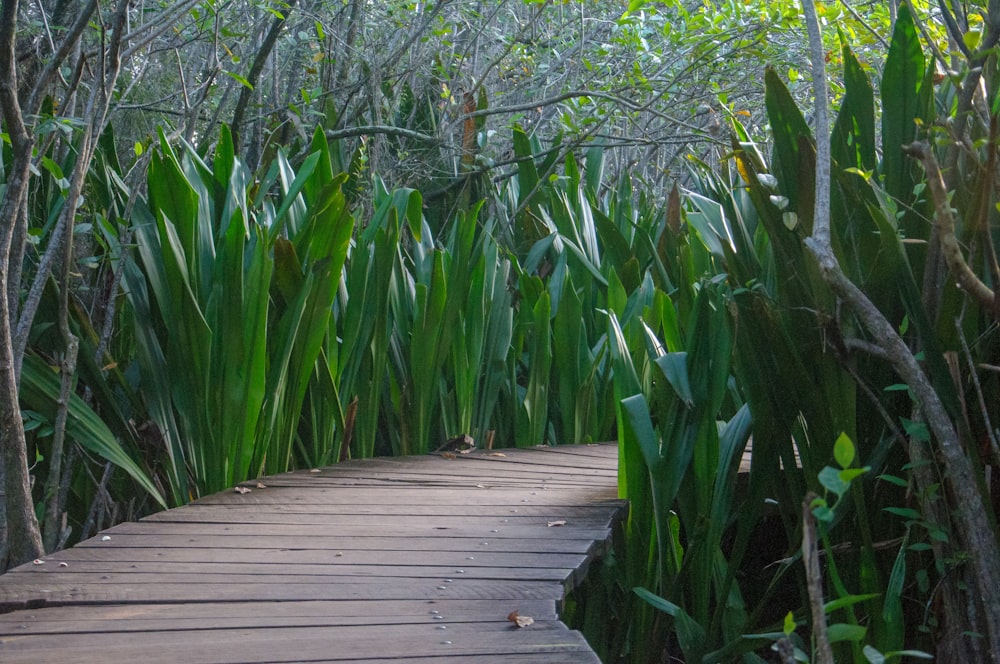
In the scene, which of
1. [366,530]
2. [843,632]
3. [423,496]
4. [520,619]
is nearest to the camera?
[843,632]

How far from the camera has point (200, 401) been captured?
212 centimetres

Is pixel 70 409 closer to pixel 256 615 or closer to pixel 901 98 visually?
pixel 256 615

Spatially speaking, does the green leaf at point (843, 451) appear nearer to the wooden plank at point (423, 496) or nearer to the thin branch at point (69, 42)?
the wooden plank at point (423, 496)

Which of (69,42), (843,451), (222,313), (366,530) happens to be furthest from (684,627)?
(69,42)

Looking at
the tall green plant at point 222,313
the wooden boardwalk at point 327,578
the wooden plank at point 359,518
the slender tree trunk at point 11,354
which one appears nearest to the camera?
the wooden boardwalk at point 327,578

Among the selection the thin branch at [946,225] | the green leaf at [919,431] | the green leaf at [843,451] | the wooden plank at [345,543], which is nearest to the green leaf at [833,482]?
the green leaf at [843,451]

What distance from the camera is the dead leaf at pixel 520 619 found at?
140 cm

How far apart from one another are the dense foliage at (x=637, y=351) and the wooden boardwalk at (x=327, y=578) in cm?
17

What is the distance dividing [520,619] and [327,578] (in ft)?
1.21

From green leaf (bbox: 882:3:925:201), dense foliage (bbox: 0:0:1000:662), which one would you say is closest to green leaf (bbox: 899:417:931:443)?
dense foliage (bbox: 0:0:1000:662)

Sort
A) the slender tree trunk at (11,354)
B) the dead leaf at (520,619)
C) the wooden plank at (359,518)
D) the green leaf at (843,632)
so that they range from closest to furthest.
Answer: the green leaf at (843,632)
the dead leaf at (520,619)
the slender tree trunk at (11,354)
the wooden plank at (359,518)

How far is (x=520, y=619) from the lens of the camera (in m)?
1.41

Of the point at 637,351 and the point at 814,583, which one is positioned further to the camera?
the point at 637,351

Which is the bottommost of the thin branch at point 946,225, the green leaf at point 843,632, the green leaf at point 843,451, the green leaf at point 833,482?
the green leaf at point 843,632
